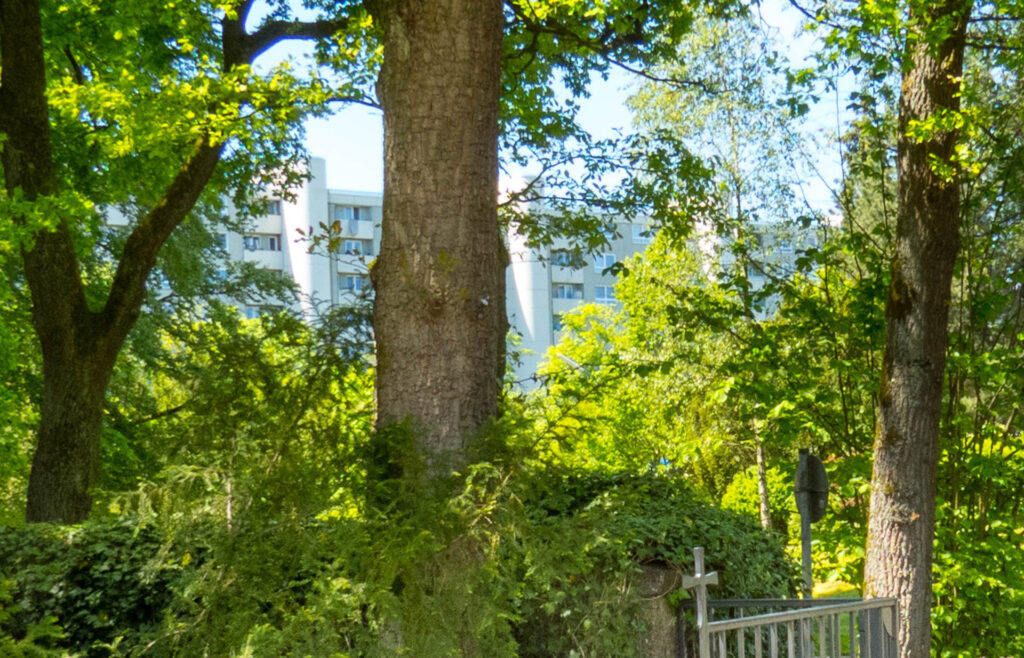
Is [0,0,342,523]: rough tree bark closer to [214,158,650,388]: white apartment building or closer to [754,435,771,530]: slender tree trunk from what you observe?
[754,435,771,530]: slender tree trunk

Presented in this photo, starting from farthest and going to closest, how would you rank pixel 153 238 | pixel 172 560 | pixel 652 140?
pixel 652 140 < pixel 153 238 < pixel 172 560

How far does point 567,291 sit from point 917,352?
238 ft

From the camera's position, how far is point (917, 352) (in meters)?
10.8

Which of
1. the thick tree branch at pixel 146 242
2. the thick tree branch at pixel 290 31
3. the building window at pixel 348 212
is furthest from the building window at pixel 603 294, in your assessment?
the thick tree branch at pixel 146 242

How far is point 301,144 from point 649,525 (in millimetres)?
10906

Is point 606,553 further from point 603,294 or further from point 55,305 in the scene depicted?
point 603,294

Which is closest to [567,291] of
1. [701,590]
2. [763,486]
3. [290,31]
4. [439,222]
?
[763,486]

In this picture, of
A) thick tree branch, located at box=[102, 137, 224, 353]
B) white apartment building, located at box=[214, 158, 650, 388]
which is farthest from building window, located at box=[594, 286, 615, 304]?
thick tree branch, located at box=[102, 137, 224, 353]

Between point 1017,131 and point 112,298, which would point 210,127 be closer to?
point 112,298

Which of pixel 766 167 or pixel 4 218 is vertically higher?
pixel 766 167

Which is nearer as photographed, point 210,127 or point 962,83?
point 962,83

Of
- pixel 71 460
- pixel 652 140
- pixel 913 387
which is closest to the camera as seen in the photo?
pixel 913 387

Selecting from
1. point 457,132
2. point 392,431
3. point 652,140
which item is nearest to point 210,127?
point 652,140

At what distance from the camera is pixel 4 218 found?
10.9 metres
